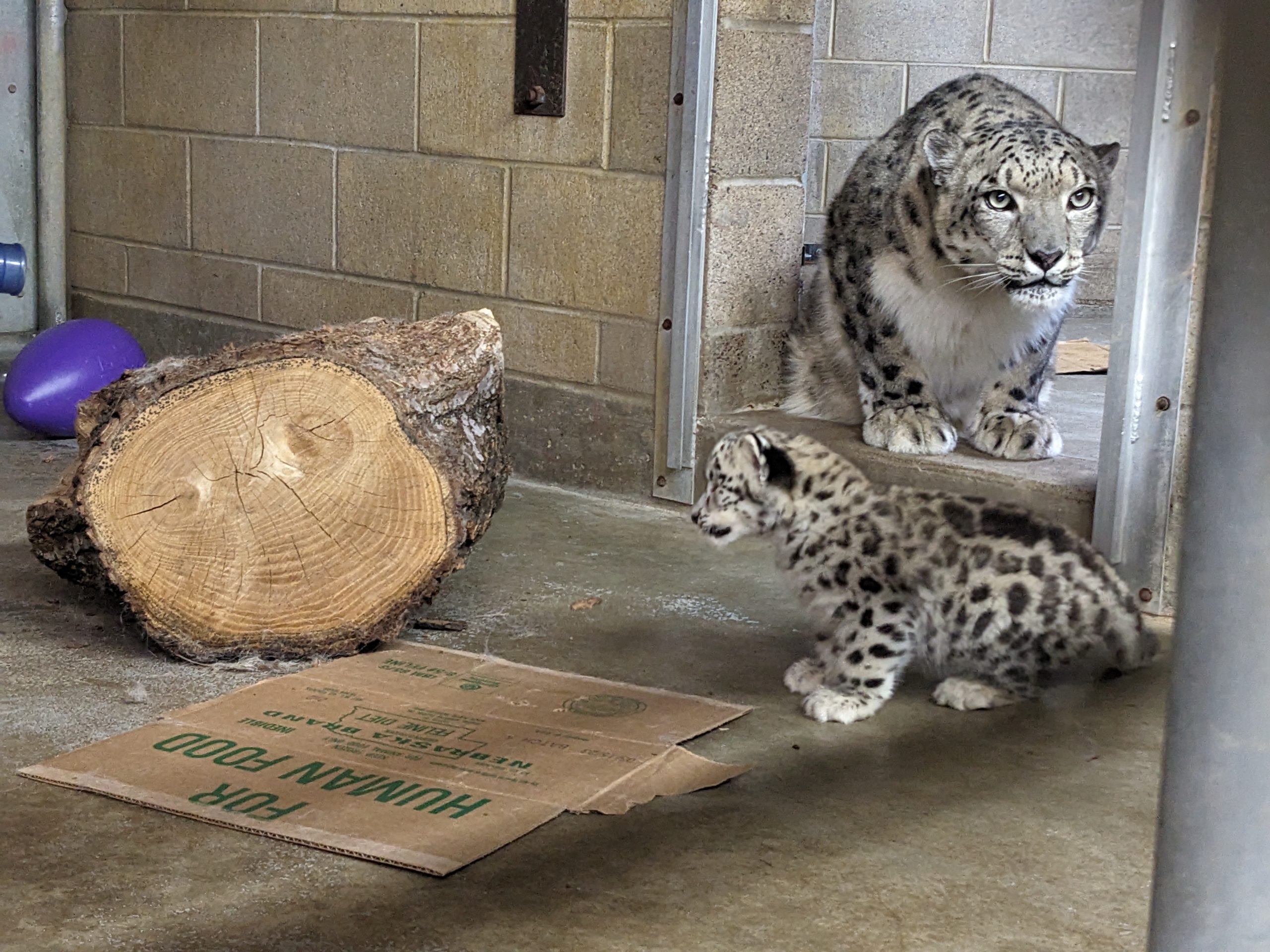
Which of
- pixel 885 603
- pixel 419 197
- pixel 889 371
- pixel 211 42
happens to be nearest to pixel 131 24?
pixel 211 42

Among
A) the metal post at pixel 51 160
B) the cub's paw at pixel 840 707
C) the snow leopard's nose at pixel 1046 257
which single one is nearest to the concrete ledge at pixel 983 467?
the snow leopard's nose at pixel 1046 257

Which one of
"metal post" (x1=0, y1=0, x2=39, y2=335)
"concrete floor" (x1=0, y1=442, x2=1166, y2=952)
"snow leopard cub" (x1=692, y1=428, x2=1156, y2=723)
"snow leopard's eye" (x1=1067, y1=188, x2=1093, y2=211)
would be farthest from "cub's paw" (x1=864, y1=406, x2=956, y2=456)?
"metal post" (x1=0, y1=0, x2=39, y2=335)

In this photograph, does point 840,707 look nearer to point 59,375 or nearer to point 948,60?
point 59,375

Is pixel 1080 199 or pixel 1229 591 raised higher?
pixel 1080 199

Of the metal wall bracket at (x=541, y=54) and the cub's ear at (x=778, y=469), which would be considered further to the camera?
the metal wall bracket at (x=541, y=54)

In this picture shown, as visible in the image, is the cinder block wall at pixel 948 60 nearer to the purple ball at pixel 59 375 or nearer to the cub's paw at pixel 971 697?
the purple ball at pixel 59 375

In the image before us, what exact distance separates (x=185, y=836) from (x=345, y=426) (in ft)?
4.00

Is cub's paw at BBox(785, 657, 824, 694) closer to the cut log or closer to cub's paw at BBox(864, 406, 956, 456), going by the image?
the cut log

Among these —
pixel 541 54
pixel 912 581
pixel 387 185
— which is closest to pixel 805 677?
pixel 912 581

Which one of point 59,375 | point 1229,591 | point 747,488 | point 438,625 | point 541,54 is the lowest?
point 438,625

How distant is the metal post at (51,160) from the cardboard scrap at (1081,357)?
4.44 metres

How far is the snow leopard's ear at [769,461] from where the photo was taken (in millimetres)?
3611

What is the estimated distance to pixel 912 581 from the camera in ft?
11.5

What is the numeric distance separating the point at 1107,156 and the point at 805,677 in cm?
200
